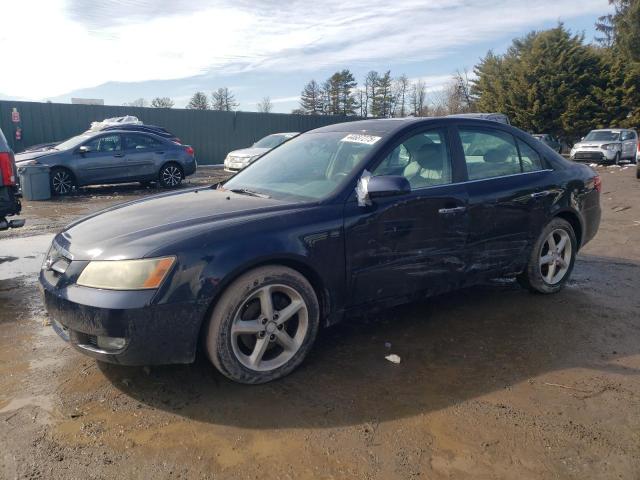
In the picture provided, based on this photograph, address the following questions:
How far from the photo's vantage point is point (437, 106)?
5709cm


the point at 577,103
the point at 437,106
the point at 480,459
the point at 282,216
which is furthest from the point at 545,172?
the point at 437,106

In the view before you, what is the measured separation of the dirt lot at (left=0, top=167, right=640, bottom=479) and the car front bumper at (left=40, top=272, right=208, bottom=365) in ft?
1.01

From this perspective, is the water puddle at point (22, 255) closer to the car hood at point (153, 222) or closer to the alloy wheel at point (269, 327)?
the car hood at point (153, 222)

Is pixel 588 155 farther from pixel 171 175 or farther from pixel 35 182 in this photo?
pixel 35 182

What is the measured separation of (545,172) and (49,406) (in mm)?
4195

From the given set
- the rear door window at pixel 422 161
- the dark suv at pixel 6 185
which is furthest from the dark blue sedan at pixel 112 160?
the rear door window at pixel 422 161

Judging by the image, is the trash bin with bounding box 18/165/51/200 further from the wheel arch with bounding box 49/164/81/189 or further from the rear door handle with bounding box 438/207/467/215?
the rear door handle with bounding box 438/207/467/215

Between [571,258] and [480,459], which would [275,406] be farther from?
[571,258]

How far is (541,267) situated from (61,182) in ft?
36.9

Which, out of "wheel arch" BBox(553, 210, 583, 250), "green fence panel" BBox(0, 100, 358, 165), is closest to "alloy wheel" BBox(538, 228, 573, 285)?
"wheel arch" BBox(553, 210, 583, 250)

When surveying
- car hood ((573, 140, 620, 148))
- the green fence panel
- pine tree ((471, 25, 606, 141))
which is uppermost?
pine tree ((471, 25, 606, 141))

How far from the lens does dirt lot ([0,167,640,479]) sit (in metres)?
2.45

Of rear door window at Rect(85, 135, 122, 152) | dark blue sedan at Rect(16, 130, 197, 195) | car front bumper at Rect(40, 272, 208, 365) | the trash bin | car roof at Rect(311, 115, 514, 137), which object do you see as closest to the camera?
car front bumper at Rect(40, 272, 208, 365)

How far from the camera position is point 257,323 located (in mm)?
3100
